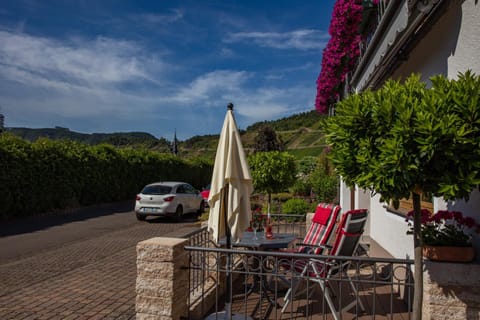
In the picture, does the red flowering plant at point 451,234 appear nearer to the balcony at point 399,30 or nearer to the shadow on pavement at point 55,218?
the balcony at point 399,30

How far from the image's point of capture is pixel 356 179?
9.60 feet

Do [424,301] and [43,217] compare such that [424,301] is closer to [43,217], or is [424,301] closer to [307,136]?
[43,217]

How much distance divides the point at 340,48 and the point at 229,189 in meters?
8.33

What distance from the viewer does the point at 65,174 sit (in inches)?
645

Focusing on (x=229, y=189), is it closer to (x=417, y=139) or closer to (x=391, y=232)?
(x=417, y=139)

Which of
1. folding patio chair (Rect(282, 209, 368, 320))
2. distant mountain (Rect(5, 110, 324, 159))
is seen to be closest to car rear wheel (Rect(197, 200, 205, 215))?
folding patio chair (Rect(282, 209, 368, 320))

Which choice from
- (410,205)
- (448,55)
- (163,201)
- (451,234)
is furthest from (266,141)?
(451,234)

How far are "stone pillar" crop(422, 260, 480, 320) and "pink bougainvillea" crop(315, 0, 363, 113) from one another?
8.40 meters

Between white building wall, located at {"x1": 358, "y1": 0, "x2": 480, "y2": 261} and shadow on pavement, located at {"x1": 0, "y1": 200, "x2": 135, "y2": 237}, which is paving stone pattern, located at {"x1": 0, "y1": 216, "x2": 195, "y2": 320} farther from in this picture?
white building wall, located at {"x1": 358, "y1": 0, "x2": 480, "y2": 261}

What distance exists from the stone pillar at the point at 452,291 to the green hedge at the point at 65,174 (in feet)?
44.8

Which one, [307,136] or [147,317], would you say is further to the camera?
[307,136]

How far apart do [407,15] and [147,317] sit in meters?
4.20

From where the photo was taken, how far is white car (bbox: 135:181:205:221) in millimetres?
14527

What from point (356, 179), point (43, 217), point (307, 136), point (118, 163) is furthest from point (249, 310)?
point (307, 136)
